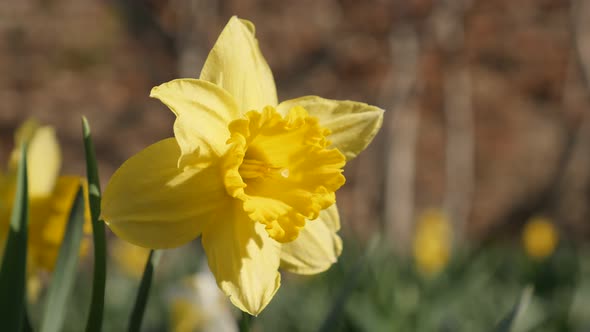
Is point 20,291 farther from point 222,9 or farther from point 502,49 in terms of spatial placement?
point 502,49

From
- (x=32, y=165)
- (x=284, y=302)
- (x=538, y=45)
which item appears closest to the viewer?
(x=32, y=165)

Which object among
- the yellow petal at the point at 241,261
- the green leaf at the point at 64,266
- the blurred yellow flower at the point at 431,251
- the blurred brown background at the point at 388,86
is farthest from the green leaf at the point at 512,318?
the blurred brown background at the point at 388,86

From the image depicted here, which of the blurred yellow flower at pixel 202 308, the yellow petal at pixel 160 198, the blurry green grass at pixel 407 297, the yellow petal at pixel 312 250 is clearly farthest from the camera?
the blurry green grass at pixel 407 297

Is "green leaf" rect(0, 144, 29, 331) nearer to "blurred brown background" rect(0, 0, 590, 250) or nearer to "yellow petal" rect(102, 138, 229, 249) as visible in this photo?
"yellow petal" rect(102, 138, 229, 249)

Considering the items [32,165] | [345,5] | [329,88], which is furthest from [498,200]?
[32,165]

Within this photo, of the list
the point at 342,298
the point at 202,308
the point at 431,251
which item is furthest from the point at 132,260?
the point at 342,298

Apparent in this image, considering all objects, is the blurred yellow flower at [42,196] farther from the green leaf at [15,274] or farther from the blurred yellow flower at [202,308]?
the blurred yellow flower at [202,308]
